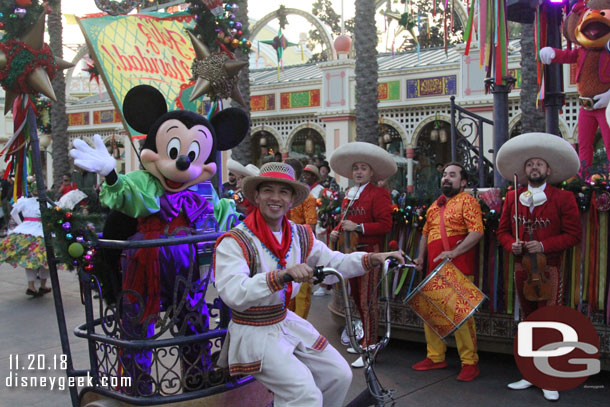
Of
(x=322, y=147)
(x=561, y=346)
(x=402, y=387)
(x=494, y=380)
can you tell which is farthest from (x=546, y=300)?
(x=322, y=147)

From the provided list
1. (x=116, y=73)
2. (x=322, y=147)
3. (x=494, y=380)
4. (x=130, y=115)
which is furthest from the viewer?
(x=322, y=147)

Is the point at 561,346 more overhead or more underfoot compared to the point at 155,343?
more underfoot

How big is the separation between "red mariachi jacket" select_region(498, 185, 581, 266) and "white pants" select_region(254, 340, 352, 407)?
2.02 metres

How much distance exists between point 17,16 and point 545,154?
3545mm

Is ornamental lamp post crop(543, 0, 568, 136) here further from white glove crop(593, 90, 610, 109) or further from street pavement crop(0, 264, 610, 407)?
street pavement crop(0, 264, 610, 407)

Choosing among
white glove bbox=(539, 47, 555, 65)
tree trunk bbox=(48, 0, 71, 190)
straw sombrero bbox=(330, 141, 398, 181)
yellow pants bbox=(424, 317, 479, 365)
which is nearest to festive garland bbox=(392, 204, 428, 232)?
straw sombrero bbox=(330, 141, 398, 181)

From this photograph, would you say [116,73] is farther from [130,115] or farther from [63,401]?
[63,401]

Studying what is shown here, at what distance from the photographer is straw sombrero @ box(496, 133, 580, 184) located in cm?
445

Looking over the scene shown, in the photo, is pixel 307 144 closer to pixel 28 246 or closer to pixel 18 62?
pixel 28 246

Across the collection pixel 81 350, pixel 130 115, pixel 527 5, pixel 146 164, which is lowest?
pixel 81 350

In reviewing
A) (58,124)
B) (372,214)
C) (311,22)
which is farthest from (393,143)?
(372,214)

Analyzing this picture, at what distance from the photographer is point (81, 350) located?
584 centimetres

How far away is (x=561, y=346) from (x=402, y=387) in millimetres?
1169

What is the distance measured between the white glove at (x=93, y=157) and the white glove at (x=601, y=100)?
491 centimetres
